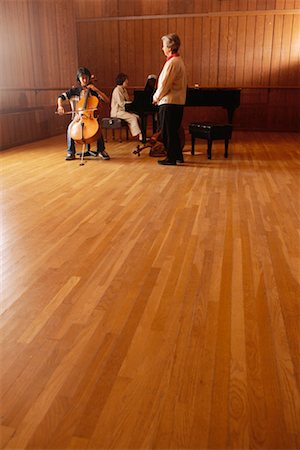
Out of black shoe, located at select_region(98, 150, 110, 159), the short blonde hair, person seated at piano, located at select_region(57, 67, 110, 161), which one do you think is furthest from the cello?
the short blonde hair

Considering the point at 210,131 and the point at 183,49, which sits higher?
the point at 183,49

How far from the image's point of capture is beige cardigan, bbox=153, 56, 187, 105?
470cm

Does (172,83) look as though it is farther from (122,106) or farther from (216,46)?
(216,46)

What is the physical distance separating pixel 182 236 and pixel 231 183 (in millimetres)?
1648

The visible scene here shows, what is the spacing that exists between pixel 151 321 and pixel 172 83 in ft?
11.8

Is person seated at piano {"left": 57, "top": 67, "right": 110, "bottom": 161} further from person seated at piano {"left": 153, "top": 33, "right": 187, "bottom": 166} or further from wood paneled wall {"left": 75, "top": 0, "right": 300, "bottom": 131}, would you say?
wood paneled wall {"left": 75, "top": 0, "right": 300, "bottom": 131}

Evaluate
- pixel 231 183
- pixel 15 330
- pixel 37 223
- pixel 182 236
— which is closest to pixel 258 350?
pixel 15 330

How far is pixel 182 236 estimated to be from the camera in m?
2.85

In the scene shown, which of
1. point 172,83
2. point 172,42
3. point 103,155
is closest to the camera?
point 172,42

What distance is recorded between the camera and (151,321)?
1.84 meters

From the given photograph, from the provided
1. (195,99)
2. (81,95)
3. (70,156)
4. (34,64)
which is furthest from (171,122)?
(34,64)

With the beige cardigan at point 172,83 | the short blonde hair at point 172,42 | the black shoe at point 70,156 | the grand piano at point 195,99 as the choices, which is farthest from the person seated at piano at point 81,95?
the grand piano at point 195,99

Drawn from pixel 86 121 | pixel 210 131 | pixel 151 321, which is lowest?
pixel 151 321

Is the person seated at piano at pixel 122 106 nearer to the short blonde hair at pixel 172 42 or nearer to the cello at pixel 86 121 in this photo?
the cello at pixel 86 121
